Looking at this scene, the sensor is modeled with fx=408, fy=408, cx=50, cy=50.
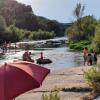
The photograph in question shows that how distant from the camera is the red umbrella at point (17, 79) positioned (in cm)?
810

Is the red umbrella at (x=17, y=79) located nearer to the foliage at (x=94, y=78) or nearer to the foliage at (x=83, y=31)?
the foliage at (x=94, y=78)

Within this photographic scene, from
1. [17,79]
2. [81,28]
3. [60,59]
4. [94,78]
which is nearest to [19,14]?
[81,28]

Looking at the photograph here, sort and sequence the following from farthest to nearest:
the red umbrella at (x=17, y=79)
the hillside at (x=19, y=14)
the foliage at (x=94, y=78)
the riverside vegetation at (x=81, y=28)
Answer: the hillside at (x=19, y=14)
the riverside vegetation at (x=81, y=28)
the foliage at (x=94, y=78)
the red umbrella at (x=17, y=79)

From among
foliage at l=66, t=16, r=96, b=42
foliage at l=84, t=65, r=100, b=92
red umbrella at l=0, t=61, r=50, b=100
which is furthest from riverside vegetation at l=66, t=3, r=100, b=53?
red umbrella at l=0, t=61, r=50, b=100

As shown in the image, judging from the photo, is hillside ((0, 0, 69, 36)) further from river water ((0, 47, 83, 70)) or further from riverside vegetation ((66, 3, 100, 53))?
river water ((0, 47, 83, 70))

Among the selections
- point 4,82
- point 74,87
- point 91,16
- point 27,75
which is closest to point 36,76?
point 27,75

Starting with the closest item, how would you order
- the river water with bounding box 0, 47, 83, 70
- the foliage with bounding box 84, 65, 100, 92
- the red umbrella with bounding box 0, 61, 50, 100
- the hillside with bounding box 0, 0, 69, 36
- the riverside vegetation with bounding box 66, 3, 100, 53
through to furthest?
the red umbrella with bounding box 0, 61, 50, 100, the foliage with bounding box 84, 65, 100, 92, the river water with bounding box 0, 47, 83, 70, the riverside vegetation with bounding box 66, 3, 100, 53, the hillside with bounding box 0, 0, 69, 36

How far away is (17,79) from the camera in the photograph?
8359 mm

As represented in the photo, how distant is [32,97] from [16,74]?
808cm

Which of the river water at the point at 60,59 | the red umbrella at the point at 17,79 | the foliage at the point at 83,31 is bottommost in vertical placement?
the river water at the point at 60,59

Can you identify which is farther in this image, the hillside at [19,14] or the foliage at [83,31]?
the hillside at [19,14]

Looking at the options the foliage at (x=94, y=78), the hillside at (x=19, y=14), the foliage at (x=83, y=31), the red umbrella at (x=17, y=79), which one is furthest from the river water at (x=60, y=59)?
the hillside at (x=19, y=14)

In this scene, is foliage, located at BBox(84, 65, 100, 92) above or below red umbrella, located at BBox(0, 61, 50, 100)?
below

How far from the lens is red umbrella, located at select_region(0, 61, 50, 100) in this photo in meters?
8.10
